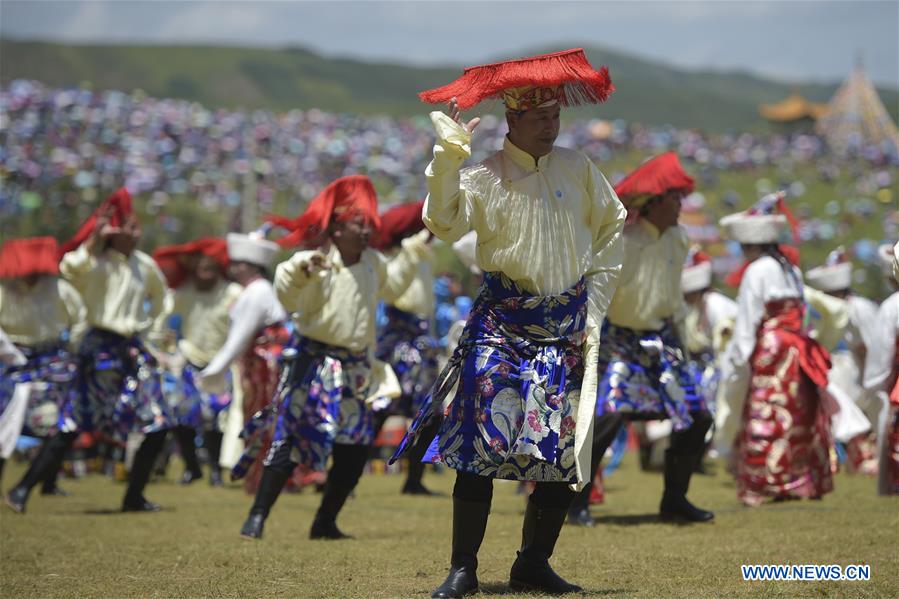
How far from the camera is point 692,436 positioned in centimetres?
798

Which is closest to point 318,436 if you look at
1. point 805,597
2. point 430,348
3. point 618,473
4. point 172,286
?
point 805,597

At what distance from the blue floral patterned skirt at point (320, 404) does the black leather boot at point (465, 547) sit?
2270mm

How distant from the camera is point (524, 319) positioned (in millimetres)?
5242

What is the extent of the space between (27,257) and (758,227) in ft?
17.8

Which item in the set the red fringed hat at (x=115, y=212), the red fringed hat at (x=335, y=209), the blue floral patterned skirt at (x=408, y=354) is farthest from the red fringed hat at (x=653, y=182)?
the blue floral patterned skirt at (x=408, y=354)

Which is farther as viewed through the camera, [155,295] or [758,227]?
[155,295]

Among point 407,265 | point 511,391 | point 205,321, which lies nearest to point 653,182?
point 407,265

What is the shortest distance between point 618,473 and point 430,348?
10.2 feet

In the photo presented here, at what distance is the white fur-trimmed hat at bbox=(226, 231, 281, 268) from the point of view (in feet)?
34.5

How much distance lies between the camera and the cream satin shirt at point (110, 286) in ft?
29.8

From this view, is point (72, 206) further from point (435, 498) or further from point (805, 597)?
point (805, 597)

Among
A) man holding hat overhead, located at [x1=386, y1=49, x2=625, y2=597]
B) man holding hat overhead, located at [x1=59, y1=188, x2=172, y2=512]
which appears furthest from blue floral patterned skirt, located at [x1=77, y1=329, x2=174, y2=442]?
man holding hat overhead, located at [x1=386, y1=49, x2=625, y2=597]

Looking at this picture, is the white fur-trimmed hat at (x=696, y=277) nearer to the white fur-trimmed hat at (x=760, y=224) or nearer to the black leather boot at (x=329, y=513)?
the white fur-trimmed hat at (x=760, y=224)

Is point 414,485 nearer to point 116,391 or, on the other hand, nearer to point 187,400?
point 187,400
